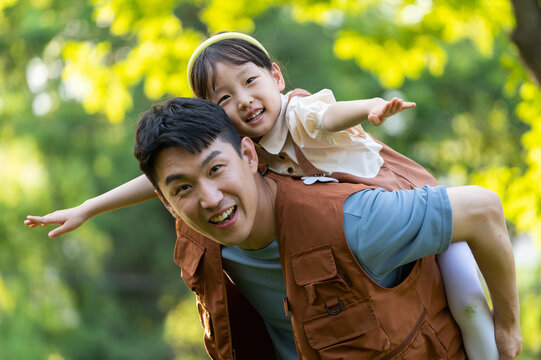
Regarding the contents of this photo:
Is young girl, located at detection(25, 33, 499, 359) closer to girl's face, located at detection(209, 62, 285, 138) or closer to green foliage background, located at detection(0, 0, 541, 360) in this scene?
girl's face, located at detection(209, 62, 285, 138)

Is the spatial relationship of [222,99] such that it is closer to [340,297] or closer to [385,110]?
[385,110]

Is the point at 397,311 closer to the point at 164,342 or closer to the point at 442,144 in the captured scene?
the point at 442,144

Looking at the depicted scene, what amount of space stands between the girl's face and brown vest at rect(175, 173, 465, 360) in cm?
33

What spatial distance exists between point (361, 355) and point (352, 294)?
0.20m

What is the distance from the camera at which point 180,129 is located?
2.31 m

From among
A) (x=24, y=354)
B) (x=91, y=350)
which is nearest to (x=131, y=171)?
(x=91, y=350)

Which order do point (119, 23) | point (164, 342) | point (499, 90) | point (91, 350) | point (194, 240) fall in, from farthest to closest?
1. point (164, 342)
2. point (499, 90)
3. point (91, 350)
4. point (119, 23)
5. point (194, 240)

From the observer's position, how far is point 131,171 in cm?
1451

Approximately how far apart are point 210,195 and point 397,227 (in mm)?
576

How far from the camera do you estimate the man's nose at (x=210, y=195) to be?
7.38 ft

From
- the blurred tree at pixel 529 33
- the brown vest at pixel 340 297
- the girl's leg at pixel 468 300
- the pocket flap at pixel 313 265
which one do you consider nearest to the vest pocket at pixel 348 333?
the brown vest at pixel 340 297

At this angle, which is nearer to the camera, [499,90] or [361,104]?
[361,104]

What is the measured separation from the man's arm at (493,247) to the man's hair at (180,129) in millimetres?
734

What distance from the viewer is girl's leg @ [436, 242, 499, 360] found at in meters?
2.36
